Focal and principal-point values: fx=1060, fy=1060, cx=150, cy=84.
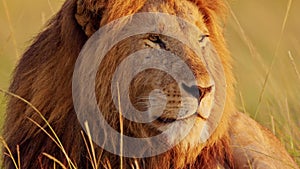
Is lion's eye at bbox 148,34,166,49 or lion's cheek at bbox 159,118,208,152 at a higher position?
lion's eye at bbox 148,34,166,49

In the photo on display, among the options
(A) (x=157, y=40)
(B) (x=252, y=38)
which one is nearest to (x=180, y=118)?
(A) (x=157, y=40)

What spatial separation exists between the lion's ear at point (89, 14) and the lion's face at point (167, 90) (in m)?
0.18

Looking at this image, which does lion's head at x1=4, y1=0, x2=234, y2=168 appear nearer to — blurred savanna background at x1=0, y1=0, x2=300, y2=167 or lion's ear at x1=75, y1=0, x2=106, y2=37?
lion's ear at x1=75, y1=0, x2=106, y2=37

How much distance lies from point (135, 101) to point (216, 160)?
73 centimetres

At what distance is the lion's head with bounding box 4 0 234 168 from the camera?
508 cm

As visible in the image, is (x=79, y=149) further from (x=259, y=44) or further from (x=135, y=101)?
(x=259, y=44)

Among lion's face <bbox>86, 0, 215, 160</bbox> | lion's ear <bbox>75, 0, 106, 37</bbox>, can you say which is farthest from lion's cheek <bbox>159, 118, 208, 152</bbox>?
lion's ear <bbox>75, 0, 106, 37</bbox>

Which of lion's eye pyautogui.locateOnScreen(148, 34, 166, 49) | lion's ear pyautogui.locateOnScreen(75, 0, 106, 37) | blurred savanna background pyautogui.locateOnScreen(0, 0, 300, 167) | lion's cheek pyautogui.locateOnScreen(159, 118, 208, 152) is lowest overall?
lion's cheek pyautogui.locateOnScreen(159, 118, 208, 152)

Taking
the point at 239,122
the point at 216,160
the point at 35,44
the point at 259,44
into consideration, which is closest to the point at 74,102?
the point at 35,44

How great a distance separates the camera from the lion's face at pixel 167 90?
16.4ft

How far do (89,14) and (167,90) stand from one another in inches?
24.3

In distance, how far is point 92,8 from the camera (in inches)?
209

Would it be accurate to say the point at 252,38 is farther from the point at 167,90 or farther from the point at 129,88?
the point at 167,90

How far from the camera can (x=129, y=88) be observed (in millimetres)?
5230
